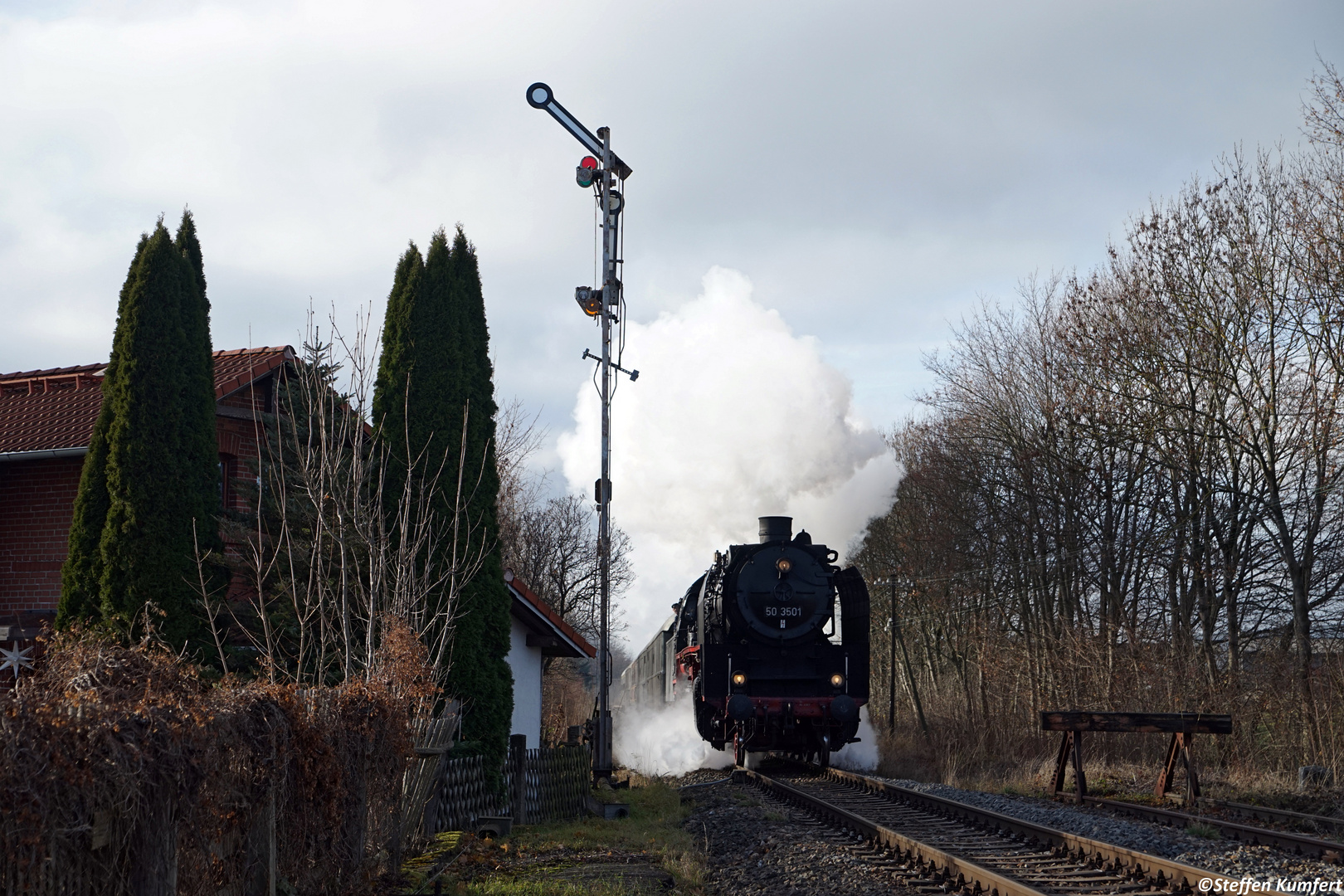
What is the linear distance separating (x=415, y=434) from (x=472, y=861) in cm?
615

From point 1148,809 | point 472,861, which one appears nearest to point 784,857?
point 472,861

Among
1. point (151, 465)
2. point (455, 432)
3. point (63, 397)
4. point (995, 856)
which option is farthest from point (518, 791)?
point (63, 397)

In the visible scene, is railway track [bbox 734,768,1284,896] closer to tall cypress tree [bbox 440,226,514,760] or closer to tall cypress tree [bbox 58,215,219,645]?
tall cypress tree [bbox 440,226,514,760]

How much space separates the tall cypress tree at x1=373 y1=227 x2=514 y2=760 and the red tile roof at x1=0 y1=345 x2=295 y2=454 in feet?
4.95

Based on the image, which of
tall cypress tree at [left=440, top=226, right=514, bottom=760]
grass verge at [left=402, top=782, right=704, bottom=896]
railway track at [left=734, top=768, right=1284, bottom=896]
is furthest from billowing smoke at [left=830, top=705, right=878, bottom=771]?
grass verge at [left=402, top=782, right=704, bottom=896]

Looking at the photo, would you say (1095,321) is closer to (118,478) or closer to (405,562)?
(405,562)

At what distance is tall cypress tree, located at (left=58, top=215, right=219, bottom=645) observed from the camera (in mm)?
11734

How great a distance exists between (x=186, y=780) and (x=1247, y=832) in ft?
29.6

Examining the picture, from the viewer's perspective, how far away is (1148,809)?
11.1m

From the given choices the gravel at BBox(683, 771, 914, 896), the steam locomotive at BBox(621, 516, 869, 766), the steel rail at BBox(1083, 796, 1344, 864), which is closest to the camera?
the gravel at BBox(683, 771, 914, 896)

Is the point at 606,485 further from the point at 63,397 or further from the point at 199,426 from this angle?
the point at 63,397

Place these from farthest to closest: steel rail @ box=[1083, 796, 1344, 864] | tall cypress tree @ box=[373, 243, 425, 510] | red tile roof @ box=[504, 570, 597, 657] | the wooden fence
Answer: red tile roof @ box=[504, 570, 597, 657]
tall cypress tree @ box=[373, 243, 425, 510]
the wooden fence
steel rail @ box=[1083, 796, 1344, 864]

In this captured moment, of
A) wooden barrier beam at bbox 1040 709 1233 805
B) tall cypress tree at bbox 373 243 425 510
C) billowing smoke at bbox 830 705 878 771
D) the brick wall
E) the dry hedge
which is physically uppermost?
tall cypress tree at bbox 373 243 425 510

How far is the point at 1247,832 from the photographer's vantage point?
30.6 feet
